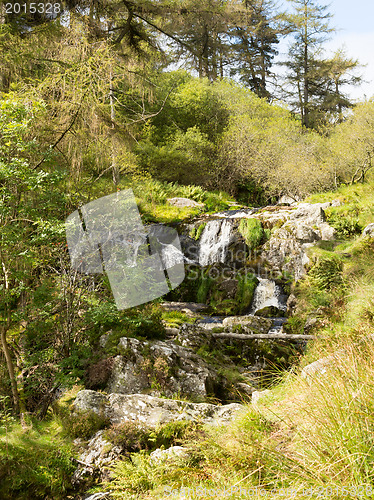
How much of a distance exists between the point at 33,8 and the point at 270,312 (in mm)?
8432

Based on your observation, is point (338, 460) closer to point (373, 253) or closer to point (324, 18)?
point (373, 253)

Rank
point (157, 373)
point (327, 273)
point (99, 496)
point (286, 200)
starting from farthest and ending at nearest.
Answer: point (286, 200) < point (327, 273) < point (157, 373) < point (99, 496)

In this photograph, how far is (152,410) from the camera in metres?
4.00

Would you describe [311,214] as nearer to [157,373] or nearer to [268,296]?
[268,296]

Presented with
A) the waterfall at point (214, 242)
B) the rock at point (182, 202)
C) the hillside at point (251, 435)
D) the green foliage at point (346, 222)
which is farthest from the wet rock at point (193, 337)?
the rock at point (182, 202)

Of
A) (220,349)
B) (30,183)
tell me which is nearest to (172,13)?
(30,183)

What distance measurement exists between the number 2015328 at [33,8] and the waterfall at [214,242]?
27.9 feet

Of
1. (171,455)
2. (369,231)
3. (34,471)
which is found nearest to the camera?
(171,455)

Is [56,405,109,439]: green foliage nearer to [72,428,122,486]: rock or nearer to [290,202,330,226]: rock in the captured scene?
[72,428,122,486]: rock

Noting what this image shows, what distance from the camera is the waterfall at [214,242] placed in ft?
40.3

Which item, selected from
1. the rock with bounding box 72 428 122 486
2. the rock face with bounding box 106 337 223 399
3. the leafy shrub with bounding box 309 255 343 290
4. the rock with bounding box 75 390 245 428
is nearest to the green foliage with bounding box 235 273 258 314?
the leafy shrub with bounding box 309 255 343 290

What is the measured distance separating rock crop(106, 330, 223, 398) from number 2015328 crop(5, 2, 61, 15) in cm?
524

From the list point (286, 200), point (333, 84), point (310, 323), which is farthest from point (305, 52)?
point (310, 323)

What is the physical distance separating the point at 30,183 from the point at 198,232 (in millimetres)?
9070
